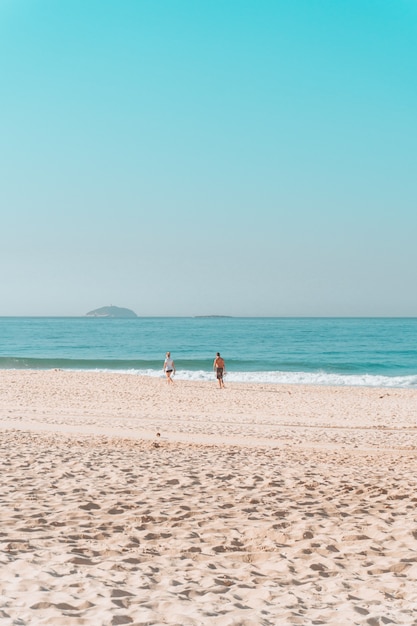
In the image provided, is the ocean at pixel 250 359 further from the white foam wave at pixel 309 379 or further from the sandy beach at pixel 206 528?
the sandy beach at pixel 206 528

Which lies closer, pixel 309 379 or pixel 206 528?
pixel 206 528

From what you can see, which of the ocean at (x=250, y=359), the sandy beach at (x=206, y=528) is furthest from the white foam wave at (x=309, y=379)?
the sandy beach at (x=206, y=528)

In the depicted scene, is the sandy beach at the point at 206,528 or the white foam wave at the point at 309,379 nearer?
the sandy beach at the point at 206,528

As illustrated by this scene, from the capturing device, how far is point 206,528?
272 inches

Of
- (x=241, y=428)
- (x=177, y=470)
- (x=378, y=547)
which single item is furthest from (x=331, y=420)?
(x=378, y=547)

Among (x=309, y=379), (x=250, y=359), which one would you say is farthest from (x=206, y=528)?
(x=250, y=359)

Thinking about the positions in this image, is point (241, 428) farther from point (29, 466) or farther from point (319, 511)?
point (319, 511)

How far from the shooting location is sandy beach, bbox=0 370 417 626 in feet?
15.6

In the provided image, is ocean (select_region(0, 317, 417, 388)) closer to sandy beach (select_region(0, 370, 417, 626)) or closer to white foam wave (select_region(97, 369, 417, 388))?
white foam wave (select_region(97, 369, 417, 388))

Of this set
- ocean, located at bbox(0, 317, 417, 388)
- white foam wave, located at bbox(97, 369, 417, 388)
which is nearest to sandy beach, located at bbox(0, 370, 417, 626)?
white foam wave, located at bbox(97, 369, 417, 388)

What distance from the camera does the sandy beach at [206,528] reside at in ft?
15.6

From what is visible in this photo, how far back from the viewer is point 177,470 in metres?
9.95

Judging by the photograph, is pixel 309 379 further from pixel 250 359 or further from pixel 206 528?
pixel 206 528

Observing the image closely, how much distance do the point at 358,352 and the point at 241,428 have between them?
1821 inches
